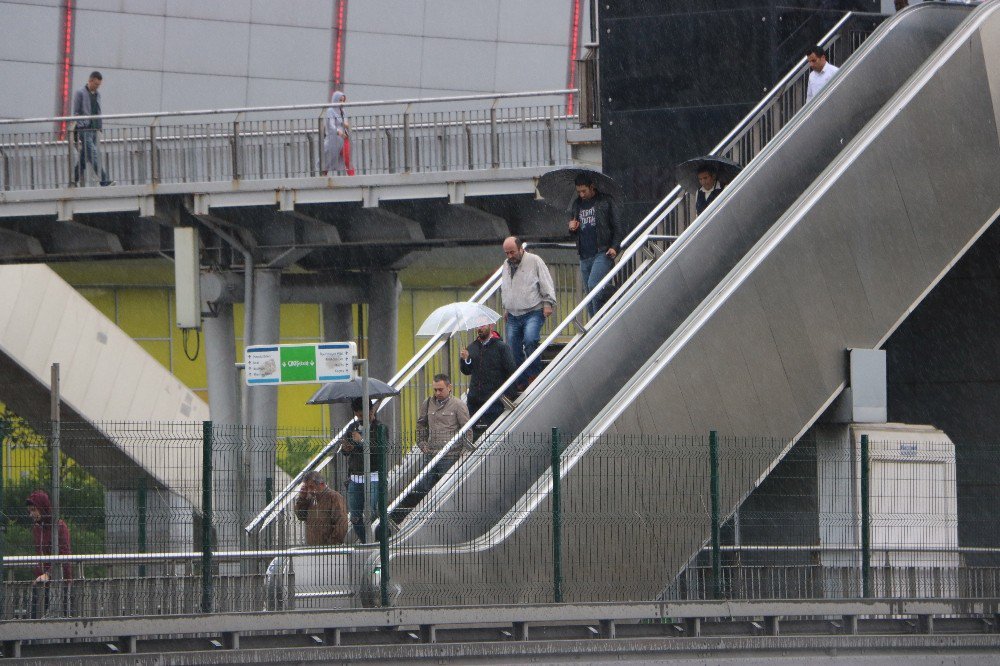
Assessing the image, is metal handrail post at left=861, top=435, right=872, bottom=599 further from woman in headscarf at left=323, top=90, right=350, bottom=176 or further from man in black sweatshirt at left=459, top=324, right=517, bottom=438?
woman in headscarf at left=323, top=90, right=350, bottom=176

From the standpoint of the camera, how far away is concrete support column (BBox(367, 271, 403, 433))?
36531 millimetres

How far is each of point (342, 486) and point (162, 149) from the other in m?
18.3

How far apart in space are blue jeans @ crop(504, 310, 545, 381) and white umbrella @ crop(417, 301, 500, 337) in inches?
26.8

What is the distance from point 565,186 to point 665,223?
1.61 m

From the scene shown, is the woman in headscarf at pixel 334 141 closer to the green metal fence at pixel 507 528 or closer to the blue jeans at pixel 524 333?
the blue jeans at pixel 524 333

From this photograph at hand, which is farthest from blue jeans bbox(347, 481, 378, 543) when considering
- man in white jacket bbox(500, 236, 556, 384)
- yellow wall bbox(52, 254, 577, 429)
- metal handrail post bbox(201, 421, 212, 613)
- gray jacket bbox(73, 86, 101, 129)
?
yellow wall bbox(52, 254, 577, 429)

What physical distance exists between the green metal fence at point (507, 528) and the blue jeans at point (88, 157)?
16.4 metres

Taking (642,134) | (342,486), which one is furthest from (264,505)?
(642,134)

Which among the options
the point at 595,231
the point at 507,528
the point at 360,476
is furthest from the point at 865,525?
the point at 595,231

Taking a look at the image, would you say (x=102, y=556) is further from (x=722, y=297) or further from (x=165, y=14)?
(x=165, y=14)

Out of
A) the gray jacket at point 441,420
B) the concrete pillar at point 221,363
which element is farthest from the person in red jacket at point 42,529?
the concrete pillar at point 221,363

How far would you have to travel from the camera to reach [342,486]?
14430 millimetres

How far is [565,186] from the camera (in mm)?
18938

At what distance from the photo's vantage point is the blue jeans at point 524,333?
17406 millimetres
